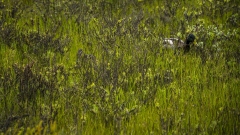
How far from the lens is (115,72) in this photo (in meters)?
4.22

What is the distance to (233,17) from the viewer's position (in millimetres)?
6000

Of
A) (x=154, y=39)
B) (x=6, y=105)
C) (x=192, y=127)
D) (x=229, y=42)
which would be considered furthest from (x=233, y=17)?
(x=6, y=105)

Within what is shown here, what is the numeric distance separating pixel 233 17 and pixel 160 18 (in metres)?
1.22

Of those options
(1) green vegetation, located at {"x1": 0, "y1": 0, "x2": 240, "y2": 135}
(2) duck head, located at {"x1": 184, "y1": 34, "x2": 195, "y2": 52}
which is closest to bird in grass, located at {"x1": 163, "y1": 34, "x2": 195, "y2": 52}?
(2) duck head, located at {"x1": 184, "y1": 34, "x2": 195, "y2": 52}

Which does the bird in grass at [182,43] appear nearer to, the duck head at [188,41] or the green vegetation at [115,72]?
the duck head at [188,41]

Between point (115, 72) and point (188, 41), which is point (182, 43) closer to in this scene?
point (188, 41)

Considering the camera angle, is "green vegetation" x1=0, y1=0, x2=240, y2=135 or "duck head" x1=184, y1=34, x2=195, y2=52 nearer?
"green vegetation" x1=0, y1=0, x2=240, y2=135

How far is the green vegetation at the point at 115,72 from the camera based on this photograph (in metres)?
3.46

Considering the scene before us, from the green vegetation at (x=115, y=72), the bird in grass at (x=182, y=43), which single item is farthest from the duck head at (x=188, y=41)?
the green vegetation at (x=115, y=72)

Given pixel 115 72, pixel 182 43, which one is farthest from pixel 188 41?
pixel 115 72

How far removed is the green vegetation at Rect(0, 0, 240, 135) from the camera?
346 centimetres

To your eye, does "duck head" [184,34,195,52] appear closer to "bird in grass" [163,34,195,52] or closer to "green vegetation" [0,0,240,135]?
"bird in grass" [163,34,195,52]

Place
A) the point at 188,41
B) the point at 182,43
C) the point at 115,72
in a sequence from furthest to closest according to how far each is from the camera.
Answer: the point at 182,43 < the point at 188,41 < the point at 115,72

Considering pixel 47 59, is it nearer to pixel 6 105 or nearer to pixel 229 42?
pixel 6 105
